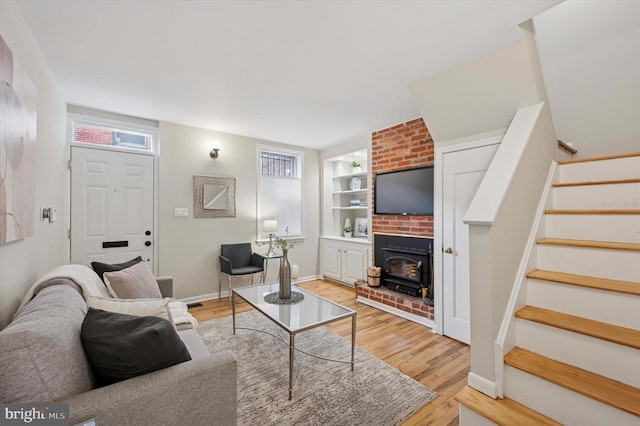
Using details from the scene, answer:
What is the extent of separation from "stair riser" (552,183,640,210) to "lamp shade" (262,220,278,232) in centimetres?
347

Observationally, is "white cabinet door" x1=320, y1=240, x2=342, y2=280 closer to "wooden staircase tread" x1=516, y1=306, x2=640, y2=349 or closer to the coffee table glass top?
the coffee table glass top

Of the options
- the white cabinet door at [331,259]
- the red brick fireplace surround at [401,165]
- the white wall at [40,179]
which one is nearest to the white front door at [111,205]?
the white wall at [40,179]

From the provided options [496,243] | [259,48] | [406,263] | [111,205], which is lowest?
[406,263]

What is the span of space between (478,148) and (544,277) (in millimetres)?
1423

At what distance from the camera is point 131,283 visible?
6.59 feet

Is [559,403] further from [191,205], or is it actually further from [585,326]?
[191,205]

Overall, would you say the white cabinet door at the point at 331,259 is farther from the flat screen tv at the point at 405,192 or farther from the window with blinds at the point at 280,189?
the flat screen tv at the point at 405,192

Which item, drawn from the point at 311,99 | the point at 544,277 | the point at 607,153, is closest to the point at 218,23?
the point at 311,99

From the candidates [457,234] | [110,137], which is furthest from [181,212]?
[457,234]

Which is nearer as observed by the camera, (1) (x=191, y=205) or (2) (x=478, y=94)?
(2) (x=478, y=94)

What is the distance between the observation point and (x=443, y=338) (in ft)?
9.07

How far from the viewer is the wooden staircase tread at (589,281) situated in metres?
1.31

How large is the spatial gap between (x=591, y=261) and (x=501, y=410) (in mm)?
1004

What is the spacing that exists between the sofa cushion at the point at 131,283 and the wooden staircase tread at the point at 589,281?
268 centimetres
